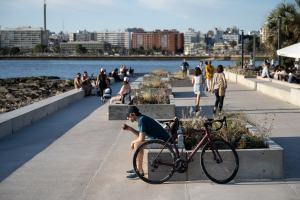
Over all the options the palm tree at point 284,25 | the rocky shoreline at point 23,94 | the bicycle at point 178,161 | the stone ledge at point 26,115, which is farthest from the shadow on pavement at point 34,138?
the palm tree at point 284,25

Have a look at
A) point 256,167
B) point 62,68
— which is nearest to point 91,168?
point 256,167

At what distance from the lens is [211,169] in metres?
5.21

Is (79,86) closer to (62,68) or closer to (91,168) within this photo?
(91,168)

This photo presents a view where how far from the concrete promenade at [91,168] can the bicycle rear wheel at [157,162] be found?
15cm

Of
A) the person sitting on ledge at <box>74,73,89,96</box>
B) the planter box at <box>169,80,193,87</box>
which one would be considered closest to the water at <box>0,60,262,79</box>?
the planter box at <box>169,80,193,87</box>

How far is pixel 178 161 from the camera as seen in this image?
510cm

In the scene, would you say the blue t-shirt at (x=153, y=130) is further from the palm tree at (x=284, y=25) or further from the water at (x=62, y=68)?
the water at (x=62, y=68)

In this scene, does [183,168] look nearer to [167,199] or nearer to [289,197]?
[167,199]

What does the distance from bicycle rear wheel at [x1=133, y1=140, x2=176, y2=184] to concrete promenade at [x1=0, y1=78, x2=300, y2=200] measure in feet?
0.48

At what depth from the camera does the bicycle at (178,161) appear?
5.13 meters

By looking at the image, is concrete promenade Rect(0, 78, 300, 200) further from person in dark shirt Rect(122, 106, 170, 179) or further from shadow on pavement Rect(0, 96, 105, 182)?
person in dark shirt Rect(122, 106, 170, 179)

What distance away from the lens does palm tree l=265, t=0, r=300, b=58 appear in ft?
71.6

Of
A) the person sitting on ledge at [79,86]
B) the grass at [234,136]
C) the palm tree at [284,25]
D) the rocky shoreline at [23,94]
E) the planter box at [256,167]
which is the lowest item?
the rocky shoreline at [23,94]

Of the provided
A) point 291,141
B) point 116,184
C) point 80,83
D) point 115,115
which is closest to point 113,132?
point 115,115
